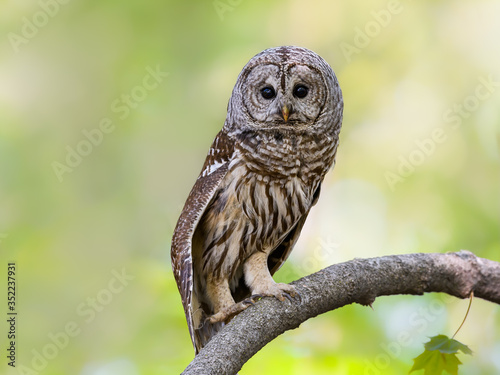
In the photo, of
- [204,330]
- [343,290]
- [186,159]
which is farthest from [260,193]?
[186,159]

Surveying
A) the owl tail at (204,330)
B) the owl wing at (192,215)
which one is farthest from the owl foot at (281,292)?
the owl tail at (204,330)

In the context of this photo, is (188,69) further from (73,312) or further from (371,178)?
(73,312)

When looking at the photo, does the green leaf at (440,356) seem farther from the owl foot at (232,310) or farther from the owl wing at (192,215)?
the owl wing at (192,215)

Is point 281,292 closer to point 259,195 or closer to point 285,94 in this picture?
point 259,195

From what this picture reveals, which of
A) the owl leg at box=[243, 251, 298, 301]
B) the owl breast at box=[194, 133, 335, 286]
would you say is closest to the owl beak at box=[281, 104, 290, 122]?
the owl breast at box=[194, 133, 335, 286]

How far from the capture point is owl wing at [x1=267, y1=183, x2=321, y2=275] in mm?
3004

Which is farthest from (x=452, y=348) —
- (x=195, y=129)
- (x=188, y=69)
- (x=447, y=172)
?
(x=188, y=69)

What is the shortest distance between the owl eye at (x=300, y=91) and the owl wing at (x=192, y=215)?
0.36m

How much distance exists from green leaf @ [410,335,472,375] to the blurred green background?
113 centimetres

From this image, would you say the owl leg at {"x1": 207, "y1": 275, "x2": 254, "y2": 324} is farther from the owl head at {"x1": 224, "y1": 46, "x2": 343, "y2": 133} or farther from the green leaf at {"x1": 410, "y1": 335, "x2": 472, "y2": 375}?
the green leaf at {"x1": 410, "y1": 335, "x2": 472, "y2": 375}

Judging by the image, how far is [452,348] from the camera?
238 centimetres

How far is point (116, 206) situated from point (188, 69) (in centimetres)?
110

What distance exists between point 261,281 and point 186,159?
70.5 inches

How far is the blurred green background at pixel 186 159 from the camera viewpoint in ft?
12.7
